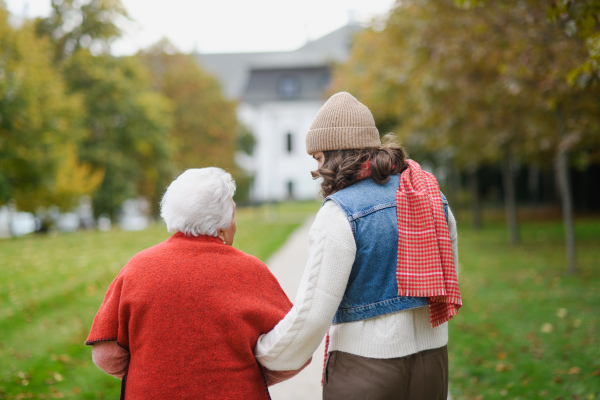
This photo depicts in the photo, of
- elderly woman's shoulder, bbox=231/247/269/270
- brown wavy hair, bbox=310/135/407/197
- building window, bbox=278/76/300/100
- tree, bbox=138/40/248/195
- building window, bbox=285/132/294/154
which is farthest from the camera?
building window, bbox=285/132/294/154

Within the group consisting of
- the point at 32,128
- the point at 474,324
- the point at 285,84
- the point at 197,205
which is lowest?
the point at 474,324

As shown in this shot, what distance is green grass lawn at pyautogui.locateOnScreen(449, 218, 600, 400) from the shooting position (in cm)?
460

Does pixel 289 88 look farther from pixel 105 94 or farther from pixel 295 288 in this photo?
pixel 295 288

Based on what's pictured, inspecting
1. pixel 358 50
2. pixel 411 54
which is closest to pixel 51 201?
pixel 358 50

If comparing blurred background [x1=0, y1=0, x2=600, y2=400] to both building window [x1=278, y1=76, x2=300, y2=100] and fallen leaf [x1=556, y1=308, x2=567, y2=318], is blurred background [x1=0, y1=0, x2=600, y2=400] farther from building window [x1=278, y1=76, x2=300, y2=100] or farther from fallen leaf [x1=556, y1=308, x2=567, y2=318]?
building window [x1=278, y1=76, x2=300, y2=100]

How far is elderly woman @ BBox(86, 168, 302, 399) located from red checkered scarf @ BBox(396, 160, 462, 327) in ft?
1.73

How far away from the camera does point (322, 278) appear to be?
1882 millimetres

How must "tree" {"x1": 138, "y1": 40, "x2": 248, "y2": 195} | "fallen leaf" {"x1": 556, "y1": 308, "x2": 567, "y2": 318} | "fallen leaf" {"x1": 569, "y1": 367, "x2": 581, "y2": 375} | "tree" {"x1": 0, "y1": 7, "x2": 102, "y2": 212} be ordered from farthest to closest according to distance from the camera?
"tree" {"x1": 138, "y1": 40, "x2": 248, "y2": 195} → "tree" {"x1": 0, "y1": 7, "x2": 102, "y2": 212} → "fallen leaf" {"x1": 556, "y1": 308, "x2": 567, "y2": 318} → "fallen leaf" {"x1": 569, "y1": 367, "x2": 581, "y2": 375}

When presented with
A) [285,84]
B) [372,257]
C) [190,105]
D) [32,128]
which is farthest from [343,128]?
[285,84]

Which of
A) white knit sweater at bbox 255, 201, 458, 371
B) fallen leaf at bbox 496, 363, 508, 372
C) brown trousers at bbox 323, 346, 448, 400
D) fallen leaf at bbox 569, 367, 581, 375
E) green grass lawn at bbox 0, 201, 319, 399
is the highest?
white knit sweater at bbox 255, 201, 458, 371

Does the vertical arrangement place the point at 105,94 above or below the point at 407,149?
above

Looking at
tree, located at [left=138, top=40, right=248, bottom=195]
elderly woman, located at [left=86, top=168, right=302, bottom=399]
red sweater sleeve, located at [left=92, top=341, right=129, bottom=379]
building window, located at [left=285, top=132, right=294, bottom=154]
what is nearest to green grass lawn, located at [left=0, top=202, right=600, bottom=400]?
red sweater sleeve, located at [left=92, top=341, right=129, bottom=379]

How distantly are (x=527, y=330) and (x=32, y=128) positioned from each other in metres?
16.1

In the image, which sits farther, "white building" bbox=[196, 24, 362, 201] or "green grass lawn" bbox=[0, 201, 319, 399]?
"white building" bbox=[196, 24, 362, 201]
